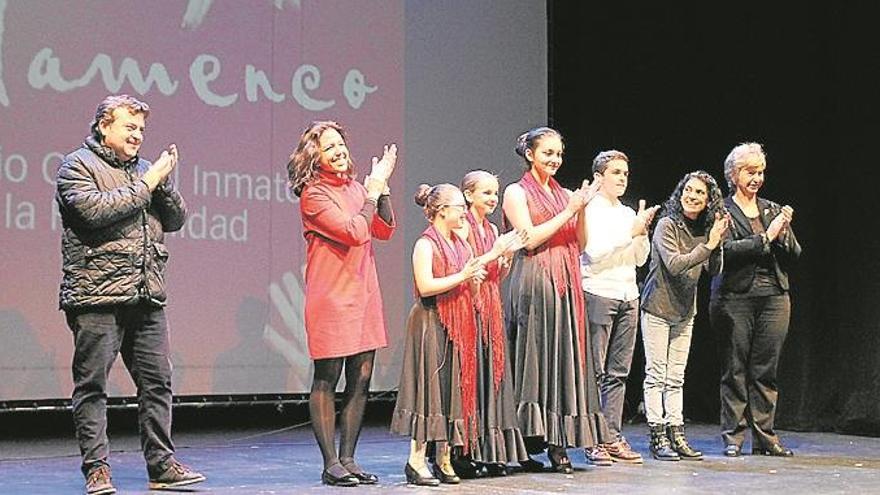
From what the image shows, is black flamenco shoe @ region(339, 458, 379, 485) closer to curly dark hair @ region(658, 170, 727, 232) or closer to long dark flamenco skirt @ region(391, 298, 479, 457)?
long dark flamenco skirt @ region(391, 298, 479, 457)

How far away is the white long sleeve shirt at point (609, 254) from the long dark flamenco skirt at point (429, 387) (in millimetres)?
968

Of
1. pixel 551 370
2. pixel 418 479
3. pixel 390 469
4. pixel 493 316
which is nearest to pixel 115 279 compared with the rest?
pixel 418 479

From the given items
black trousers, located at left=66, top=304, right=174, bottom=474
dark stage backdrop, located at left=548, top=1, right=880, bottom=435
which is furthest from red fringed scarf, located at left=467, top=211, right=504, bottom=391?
dark stage backdrop, located at left=548, top=1, right=880, bottom=435

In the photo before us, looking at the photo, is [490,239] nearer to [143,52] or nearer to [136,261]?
[136,261]

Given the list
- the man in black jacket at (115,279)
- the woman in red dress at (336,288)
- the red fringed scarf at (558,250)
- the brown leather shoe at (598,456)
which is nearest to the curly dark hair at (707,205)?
the red fringed scarf at (558,250)

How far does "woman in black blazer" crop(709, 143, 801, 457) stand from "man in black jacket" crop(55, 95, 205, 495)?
2.42 meters

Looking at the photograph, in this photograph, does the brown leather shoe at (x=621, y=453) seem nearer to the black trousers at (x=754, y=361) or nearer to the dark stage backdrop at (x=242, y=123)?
the black trousers at (x=754, y=361)

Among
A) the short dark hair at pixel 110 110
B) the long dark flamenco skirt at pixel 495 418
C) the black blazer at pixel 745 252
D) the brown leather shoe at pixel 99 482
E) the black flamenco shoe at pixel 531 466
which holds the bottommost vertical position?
the black flamenco shoe at pixel 531 466

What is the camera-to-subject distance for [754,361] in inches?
211

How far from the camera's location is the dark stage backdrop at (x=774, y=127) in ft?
20.7

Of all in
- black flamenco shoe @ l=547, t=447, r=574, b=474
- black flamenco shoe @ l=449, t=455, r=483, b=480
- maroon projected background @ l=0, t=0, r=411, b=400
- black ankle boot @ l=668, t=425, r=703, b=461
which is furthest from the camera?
maroon projected background @ l=0, t=0, r=411, b=400

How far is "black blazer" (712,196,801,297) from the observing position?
529 centimetres

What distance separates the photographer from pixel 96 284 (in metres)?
3.87

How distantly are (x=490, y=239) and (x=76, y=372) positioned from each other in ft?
5.10
